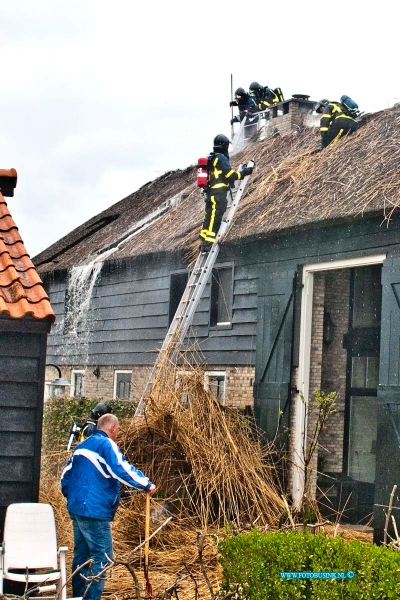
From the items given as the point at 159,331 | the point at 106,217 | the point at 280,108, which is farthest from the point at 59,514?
the point at 106,217

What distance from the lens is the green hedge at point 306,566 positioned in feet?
20.5

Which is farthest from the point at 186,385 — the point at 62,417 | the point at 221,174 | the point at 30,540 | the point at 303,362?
the point at 62,417

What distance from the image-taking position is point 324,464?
1485 centimetres

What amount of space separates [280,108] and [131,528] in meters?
11.4

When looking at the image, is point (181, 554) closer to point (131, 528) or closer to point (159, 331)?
point (131, 528)

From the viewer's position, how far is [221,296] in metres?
16.2

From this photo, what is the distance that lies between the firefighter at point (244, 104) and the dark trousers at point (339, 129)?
203 inches

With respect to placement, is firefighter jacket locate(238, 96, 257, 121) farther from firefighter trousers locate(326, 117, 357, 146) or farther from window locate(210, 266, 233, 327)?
window locate(210, 266, 233, 327)

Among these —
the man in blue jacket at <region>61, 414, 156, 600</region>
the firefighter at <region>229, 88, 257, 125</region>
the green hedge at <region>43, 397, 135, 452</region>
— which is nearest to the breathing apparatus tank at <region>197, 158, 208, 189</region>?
the green hedge at <region>43, 397, 135, 452</region>

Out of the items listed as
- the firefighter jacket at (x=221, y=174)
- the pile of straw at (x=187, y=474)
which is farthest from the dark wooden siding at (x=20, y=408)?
the firefighter jacket at (x=221, y=174)

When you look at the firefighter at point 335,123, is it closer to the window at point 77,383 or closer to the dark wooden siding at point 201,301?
the dark wooden siding at point 201,301

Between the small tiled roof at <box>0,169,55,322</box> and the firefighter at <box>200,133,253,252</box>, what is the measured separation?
5.97 meters

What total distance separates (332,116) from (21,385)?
8.85 metres

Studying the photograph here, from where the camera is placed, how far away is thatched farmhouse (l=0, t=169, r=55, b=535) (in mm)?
8992
